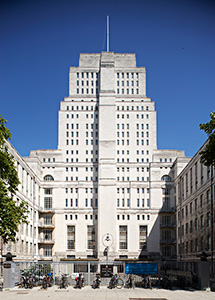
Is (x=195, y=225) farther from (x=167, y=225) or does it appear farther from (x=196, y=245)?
(x=167, y=225)

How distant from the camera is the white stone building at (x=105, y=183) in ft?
316

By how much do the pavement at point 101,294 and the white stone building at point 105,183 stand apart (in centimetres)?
5454

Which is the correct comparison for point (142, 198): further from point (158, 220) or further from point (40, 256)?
point (40, 256)

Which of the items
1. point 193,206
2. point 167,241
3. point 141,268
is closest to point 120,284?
point 141,268

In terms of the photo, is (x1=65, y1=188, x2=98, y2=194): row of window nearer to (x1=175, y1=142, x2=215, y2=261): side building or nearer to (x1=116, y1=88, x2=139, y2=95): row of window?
(x1=175, y1=142, x2=215, y2=261): side building

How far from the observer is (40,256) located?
9300 centimetres

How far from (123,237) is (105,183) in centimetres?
1311

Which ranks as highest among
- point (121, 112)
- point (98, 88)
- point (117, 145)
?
point (98, 88)

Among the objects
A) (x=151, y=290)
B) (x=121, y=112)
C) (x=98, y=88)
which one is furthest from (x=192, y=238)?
(x=98, y=88)

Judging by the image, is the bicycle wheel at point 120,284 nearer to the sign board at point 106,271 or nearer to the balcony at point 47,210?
the sign board at point 106,271

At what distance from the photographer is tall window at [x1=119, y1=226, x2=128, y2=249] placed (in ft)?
319

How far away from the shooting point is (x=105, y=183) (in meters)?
98.5

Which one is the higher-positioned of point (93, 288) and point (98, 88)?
point (98, 88)

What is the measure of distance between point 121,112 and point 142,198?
21.9 meters
